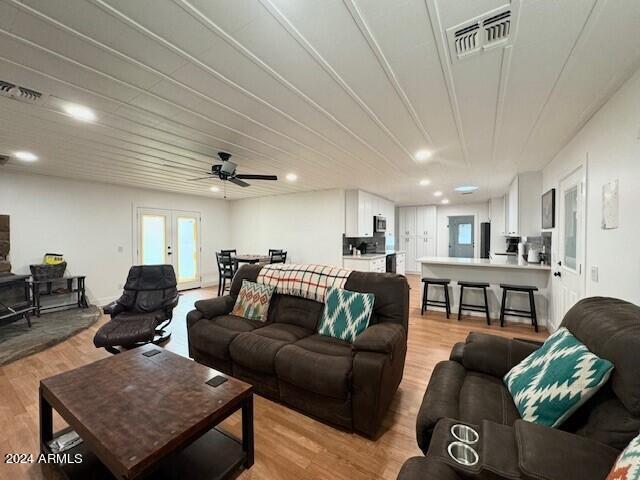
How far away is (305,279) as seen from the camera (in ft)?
9.45

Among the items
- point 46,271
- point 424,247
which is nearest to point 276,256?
point 46,271

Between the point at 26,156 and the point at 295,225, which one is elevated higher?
the point at 26,156

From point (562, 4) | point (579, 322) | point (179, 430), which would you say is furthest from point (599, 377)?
point (179, 430)

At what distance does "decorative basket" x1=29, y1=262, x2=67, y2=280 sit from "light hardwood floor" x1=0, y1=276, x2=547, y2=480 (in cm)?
203

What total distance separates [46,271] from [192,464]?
491cm

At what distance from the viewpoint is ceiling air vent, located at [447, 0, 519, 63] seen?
4.48 feet

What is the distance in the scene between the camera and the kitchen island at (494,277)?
4.18 m

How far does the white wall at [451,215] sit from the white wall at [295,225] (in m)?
4.61

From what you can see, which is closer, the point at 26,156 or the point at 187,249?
the point at 26,156

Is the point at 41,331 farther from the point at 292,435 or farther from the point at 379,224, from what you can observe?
the point at 379,224

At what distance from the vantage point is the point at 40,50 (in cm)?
162

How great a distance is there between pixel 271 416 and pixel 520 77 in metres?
3.05

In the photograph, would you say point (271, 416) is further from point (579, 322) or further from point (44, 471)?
point (579, 322)

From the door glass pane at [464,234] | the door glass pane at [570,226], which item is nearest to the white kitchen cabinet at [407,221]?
the door glass pane at [464,234]
